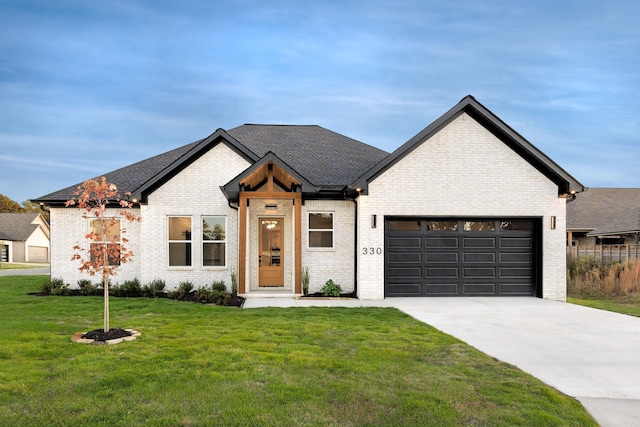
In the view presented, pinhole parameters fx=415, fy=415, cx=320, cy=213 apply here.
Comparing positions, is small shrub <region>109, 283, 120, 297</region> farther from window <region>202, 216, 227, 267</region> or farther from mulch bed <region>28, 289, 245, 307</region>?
window <region>202, 216, 227, 267</region>

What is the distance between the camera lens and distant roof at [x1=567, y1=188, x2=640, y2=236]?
1056 inches

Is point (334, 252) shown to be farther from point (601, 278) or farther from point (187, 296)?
point (601, 278)

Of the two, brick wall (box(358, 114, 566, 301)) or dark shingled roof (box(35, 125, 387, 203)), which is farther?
dark shingled roof (box(35, 125, 387, 203))

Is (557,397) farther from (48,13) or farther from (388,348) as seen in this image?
(48,13)

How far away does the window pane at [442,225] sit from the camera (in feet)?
44.0

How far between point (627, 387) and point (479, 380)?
187 centimetres

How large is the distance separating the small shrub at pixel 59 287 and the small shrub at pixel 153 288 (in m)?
2.59

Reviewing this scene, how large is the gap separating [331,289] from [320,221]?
2294 mm

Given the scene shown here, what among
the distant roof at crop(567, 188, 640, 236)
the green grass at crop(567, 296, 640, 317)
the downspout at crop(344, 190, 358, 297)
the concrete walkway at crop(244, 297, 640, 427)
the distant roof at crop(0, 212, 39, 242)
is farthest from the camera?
the distant roof at crop(0, 212, 39, 242)

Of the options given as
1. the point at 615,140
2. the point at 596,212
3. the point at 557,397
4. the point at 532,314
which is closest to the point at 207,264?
the point at 532,314

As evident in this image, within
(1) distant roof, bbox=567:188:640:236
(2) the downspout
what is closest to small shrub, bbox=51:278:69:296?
(2) the downspout

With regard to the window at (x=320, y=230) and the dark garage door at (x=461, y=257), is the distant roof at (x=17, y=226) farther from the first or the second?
the dark garage door at (x=461, y=257)

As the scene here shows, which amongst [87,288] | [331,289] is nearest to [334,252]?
[331,289]

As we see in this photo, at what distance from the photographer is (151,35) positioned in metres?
25.4
